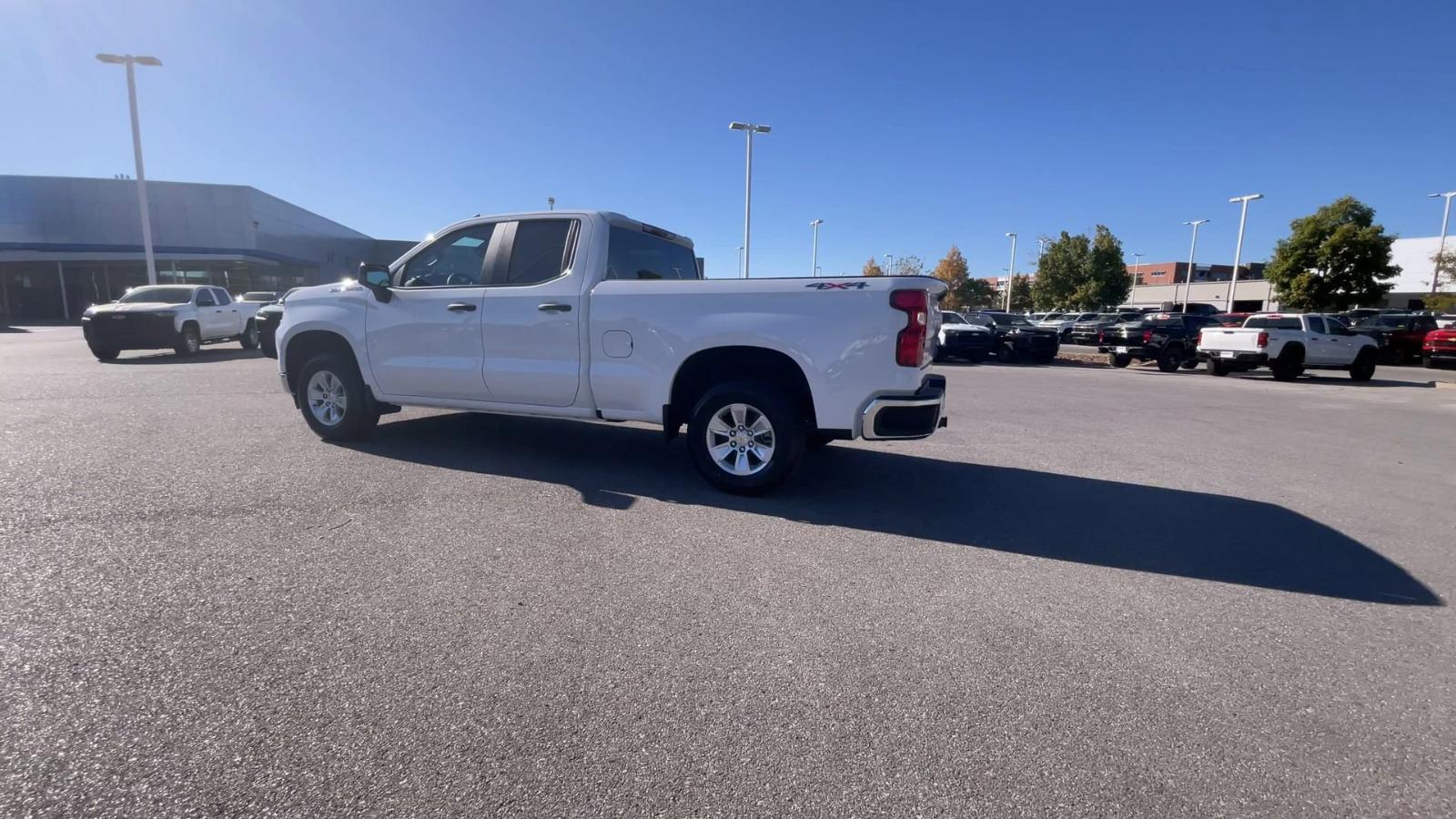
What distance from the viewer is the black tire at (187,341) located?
49.9 ft

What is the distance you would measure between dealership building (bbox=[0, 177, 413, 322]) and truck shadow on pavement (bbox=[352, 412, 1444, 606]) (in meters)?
47.9

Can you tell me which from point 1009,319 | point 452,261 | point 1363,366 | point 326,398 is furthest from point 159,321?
point 1363,366

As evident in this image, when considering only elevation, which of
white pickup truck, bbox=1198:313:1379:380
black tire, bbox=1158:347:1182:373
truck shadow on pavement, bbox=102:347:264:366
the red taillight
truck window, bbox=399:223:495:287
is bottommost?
truck shadow on pavement, bbox=102:347:264:366

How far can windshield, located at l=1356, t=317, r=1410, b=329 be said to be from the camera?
2448cm

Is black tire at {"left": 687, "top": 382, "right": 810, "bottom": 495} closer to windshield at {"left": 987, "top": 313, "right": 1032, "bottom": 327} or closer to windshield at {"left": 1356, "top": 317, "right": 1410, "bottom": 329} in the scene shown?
windshield at {"left": 987, "top": 313, "right": 1032, "bottom": 327}

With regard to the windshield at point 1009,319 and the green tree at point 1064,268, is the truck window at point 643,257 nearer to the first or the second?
the windshield at point 1009,319

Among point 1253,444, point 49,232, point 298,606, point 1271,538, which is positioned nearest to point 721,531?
point 298,606

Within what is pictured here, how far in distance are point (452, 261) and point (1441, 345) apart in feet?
92.3

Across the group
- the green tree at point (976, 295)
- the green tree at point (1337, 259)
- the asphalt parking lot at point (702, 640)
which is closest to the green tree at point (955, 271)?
the green tree at point (976, 295)

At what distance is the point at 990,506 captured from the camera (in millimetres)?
4953

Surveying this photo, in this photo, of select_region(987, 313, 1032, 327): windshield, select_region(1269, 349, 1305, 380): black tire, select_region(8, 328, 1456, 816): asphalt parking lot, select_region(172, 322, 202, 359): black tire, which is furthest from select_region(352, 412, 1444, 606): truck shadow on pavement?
select_region(987, 313, 1032, 327): windshield

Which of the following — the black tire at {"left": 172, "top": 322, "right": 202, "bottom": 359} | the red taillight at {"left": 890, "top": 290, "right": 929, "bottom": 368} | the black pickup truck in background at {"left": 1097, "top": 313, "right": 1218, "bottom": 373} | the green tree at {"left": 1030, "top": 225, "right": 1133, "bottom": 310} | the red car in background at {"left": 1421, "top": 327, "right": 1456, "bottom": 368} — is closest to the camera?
the red taillight at {"left": 890, "top": 290, "right": 929, "bottom": 368}

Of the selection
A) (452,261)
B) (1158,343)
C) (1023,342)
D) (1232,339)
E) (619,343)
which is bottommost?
(1023,342)

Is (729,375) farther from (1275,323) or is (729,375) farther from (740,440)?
(1275,323)
